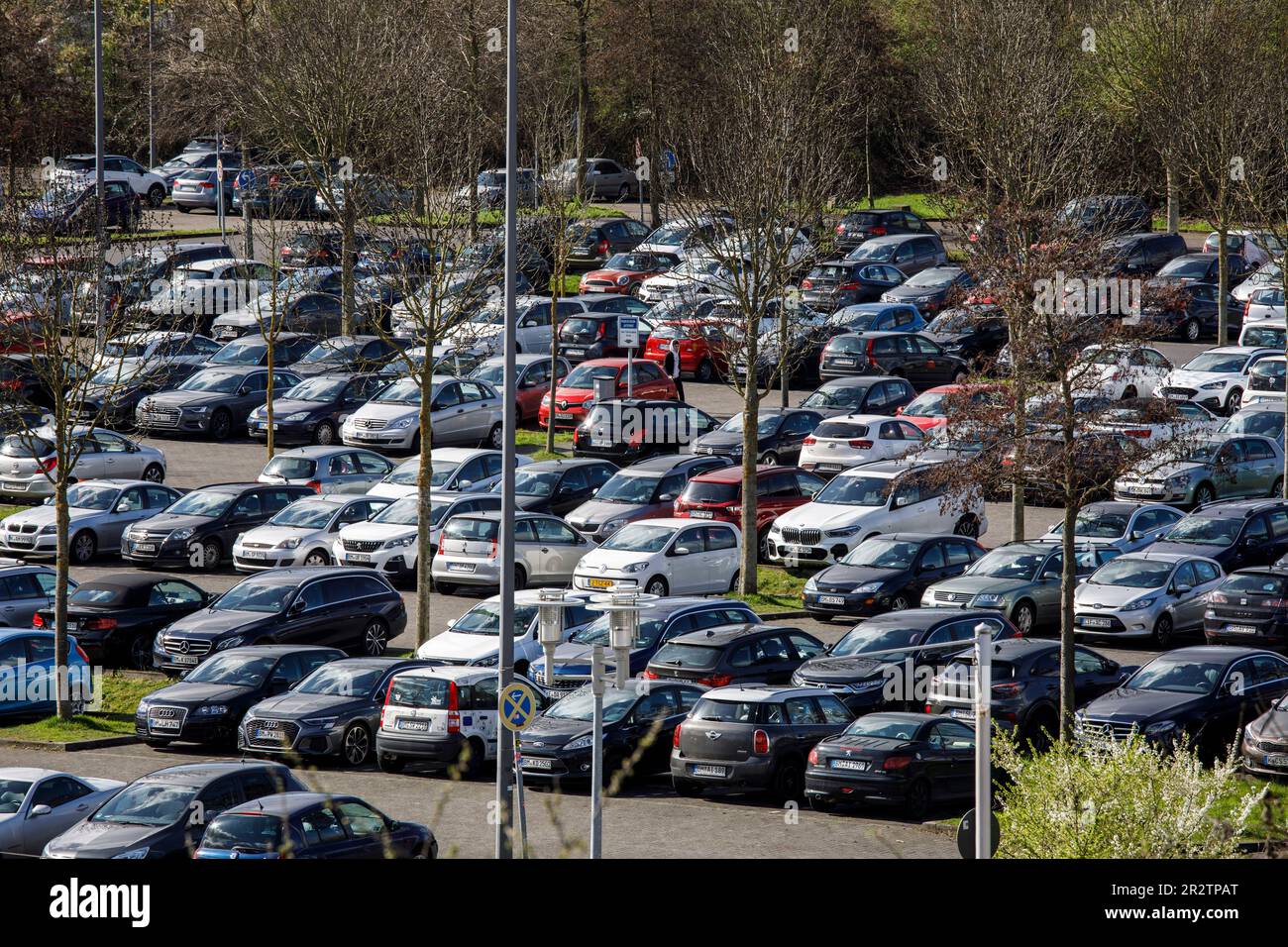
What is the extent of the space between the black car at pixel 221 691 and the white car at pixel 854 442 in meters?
13.9

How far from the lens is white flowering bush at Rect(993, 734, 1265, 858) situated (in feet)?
43.9

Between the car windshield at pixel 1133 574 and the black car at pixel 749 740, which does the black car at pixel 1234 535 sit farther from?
the black car at pixel 749 740

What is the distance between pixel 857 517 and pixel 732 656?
7839 mm

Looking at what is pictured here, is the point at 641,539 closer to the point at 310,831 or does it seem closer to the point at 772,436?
the point at 772,436

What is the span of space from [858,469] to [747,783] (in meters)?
12.9

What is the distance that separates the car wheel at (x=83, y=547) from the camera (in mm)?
33812

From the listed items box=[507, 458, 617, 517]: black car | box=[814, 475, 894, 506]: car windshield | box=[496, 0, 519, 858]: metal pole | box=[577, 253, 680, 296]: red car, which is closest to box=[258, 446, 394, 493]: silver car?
box=[507, 458, 617, 517]: black car

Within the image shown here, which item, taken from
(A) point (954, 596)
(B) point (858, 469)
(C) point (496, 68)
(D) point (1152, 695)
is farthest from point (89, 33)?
(D) point (1152, 695)

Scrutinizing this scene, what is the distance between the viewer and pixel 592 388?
1636 inches

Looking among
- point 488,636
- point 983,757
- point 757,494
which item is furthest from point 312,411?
point 983,757

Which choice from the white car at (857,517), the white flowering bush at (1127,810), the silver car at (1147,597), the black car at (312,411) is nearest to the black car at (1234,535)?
the silver car at (1147,597)

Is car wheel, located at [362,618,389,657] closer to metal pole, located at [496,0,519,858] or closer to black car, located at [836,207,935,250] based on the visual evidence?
metal pole, located at [496,0,519,858]

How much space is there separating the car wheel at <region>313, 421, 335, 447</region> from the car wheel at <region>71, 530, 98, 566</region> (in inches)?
323

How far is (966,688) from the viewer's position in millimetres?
23547
